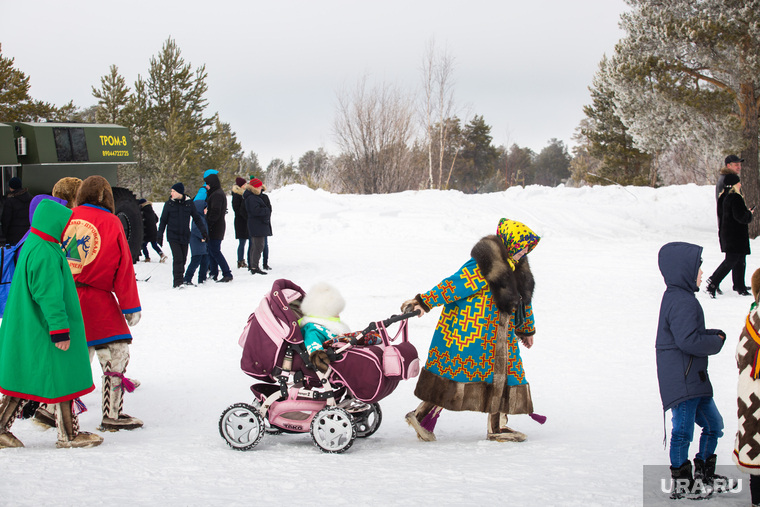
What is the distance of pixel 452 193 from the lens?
25.9m

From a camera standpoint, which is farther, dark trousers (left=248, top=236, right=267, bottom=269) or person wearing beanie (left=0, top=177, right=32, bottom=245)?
dark trousers (left=248, top=236, right=267, bottom=269)

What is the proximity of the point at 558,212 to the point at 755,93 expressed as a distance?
6888 mm

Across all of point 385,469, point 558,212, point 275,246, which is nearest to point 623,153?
point 558,212

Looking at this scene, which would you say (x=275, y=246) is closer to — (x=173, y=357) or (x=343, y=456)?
(x=173, y=357)

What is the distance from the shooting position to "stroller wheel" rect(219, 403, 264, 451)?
16.1 feet

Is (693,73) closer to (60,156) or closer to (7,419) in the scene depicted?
(60,156)

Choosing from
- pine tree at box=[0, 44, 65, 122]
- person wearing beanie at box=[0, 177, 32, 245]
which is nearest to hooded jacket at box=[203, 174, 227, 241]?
person wearing beanie at box=[0, 177, 32, 245]

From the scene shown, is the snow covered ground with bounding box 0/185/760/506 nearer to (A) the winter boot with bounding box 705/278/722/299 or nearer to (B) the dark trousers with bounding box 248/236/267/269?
(B) the dark trousers with bounding box 248/236/267/269

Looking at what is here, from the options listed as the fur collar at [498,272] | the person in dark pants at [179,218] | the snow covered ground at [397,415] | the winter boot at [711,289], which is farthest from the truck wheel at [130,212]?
the winter boot at [711,289]

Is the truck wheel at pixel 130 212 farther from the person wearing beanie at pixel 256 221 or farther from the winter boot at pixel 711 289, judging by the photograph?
the winter boot at pixel 711 289

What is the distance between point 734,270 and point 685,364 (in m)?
8.00

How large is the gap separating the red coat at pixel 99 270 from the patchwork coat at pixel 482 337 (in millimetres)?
2298

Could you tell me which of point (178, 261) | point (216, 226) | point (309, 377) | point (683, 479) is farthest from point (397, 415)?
point (216, 226)

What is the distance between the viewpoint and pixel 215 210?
1297 centimetres
